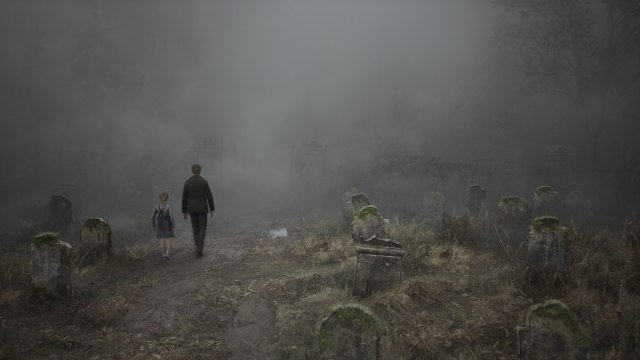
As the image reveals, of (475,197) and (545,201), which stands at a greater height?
(475,197)

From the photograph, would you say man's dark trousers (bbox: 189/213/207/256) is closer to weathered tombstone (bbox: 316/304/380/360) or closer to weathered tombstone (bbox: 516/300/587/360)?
weathered tombstone (bbox: 316/304/380/360)

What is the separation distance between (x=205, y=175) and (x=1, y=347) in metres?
10.8

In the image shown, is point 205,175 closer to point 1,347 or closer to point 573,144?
point 1,347

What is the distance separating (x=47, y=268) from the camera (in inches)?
194

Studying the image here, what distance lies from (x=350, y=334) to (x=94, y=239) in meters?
5.21

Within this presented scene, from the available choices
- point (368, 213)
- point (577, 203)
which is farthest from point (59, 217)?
point (577, 203)

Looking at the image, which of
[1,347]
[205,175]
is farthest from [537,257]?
[205,175]

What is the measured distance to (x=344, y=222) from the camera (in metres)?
9.39

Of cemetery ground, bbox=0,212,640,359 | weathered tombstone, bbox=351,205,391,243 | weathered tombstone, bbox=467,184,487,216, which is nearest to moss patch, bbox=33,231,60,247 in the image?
cemetery ground, bbox=0,212,640,359

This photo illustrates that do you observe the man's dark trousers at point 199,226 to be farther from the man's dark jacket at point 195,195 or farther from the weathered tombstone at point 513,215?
the weathered tombstone at point 513,215

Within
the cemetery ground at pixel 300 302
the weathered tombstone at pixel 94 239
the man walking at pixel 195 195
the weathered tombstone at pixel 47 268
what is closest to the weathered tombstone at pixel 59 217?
the cemetery ground at pixel 300 302

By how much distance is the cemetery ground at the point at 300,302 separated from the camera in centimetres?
393

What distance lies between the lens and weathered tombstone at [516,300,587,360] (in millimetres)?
3139

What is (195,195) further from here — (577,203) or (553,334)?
(577,203)
